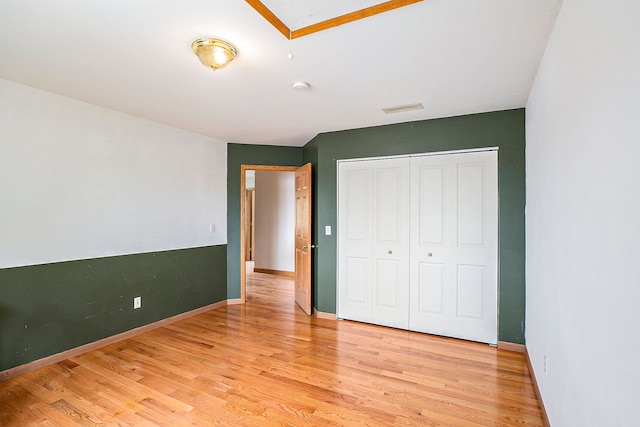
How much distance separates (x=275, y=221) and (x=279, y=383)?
505 centimetres

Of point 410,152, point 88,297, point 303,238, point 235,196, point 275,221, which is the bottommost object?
point 88,297

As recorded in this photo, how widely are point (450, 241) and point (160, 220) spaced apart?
3500 millimetres

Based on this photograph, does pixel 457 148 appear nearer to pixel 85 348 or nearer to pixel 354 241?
pixel 354 241

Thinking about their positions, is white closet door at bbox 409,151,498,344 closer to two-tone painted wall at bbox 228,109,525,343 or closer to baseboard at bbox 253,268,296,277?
two-tone painted wall at bbox 228,109,525,343

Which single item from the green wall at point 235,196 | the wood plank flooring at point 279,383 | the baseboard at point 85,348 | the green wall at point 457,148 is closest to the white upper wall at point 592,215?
the wood plank flooring at point 279,383

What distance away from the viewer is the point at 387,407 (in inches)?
89.6

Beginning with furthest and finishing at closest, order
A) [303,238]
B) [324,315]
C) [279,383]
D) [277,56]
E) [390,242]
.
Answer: [303,238]
[324,315]
[390,242]
[279,383]
[277,56]

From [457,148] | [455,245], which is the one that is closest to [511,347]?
[455,245]

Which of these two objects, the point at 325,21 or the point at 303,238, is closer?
the point at 325,21

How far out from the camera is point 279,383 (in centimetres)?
259

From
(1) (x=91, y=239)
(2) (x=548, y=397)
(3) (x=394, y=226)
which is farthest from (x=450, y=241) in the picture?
(1) (x=91, y=239)

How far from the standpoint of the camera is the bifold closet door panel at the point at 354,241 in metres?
4.03

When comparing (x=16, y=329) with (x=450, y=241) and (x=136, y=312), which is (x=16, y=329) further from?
(x=450, y=241)

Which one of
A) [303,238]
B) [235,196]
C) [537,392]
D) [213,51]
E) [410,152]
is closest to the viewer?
[213,51]
